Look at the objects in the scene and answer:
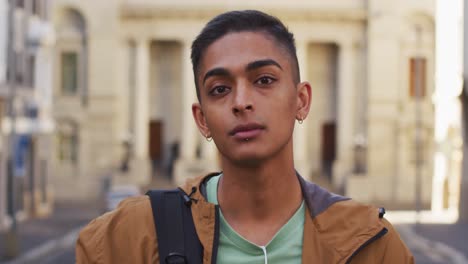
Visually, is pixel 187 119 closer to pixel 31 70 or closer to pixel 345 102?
pixel 345 102

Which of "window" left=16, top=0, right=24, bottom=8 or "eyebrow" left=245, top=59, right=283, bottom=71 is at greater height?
"window" left=16, top=0, right=24, bottom=8

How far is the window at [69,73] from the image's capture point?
61781 mm

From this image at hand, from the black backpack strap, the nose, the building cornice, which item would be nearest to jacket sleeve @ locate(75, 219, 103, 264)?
the black backpack strap

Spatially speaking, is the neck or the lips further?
the neck

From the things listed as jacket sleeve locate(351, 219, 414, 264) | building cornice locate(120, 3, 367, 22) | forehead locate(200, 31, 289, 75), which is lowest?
jacket sleeve locate(351, 219, 414, 264)

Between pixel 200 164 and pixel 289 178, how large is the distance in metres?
58.2

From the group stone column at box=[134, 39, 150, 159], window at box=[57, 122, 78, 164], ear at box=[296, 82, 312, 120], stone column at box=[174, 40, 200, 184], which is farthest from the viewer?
stone column at box=[134, 39, 150, 159]

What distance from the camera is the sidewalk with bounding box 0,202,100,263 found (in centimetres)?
2973

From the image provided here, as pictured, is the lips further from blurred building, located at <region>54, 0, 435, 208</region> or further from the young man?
blurred building, located at <region>54, 0, 435, 208</region>

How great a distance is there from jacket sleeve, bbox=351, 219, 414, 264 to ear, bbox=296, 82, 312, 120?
0.48 m

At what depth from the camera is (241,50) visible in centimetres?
329

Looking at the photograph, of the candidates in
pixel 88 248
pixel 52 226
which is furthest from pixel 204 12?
pixel 88 248

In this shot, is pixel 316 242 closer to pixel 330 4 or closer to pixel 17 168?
pixel 17 168

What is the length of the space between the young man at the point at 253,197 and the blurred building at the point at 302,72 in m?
55.5
